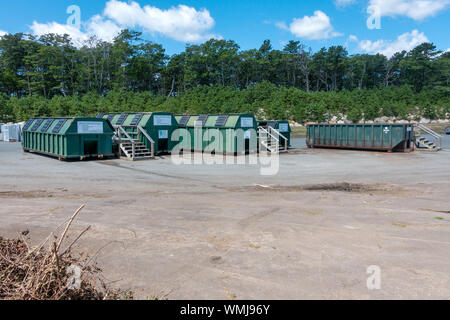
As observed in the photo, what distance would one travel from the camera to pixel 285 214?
29.8 ft

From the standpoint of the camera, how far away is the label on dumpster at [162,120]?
24.2 metres

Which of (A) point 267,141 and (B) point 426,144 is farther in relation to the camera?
(B) point 426,144

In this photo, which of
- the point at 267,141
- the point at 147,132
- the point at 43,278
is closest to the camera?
the point at 43,278

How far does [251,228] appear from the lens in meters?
7.89

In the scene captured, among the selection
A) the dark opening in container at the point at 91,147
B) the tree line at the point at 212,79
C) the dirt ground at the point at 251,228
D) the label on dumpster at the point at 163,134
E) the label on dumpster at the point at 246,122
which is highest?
the tree line at the point at 212,79

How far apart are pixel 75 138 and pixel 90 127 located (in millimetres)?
1104

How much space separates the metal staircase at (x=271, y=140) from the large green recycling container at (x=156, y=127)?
590cm

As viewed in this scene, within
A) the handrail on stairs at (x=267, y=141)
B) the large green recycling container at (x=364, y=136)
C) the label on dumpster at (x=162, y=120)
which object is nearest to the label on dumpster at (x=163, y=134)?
the label on dumpster at (x=162, y=120)

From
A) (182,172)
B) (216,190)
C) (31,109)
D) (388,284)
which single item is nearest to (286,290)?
(388,284)

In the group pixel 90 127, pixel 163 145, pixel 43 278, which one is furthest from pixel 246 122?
pixel 43 278

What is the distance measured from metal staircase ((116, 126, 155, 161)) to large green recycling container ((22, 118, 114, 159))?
2.41ft

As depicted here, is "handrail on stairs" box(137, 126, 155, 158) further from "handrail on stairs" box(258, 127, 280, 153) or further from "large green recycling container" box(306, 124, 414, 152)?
"large green recycling container" box(306, 124, 414, 152)

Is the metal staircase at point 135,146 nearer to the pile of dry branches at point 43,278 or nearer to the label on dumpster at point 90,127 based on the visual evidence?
the label on dumpster at point 90,127

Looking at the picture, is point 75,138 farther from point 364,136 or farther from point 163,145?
point 364,136
